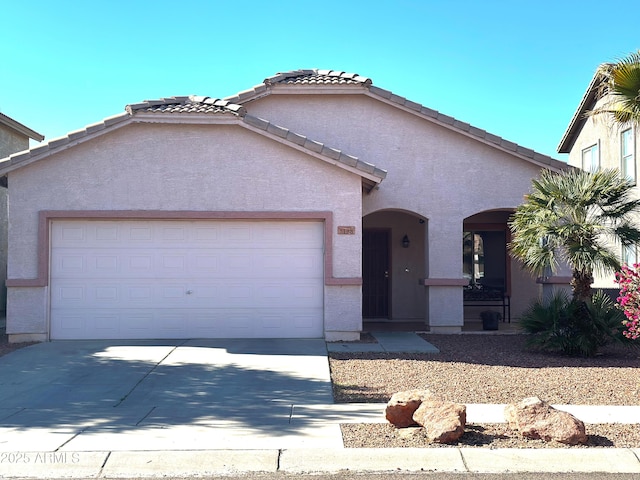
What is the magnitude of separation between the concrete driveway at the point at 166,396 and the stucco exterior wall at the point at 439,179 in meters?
3.57

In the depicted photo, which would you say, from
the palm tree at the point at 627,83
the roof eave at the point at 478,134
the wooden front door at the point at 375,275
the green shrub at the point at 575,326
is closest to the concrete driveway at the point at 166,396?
the green shrub at the point at 575,326

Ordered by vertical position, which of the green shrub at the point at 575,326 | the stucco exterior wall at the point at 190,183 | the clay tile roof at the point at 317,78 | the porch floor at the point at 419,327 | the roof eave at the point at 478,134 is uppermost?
the clay tile roof at the point at 317,78

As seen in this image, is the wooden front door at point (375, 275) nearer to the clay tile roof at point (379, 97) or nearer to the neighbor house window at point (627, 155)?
the clay tile roof at point (379, 97)

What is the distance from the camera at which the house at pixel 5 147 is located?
19.7 metres

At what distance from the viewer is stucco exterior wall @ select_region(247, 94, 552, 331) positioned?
14.9 metres

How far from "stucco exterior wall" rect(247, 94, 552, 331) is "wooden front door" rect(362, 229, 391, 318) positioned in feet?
9.37

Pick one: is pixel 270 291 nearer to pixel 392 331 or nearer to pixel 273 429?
pixel 392 331

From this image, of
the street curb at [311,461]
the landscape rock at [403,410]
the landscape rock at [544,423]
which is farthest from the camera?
the landscape rock at [403,410]

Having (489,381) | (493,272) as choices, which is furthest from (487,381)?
(493,272)

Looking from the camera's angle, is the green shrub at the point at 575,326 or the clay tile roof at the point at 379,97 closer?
the green shrub at the point at 575,326

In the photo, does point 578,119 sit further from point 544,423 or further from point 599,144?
point 544,423

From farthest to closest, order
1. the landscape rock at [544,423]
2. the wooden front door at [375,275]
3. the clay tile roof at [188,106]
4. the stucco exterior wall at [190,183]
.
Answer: the wooden front door at [375,275] → the stucco exterior wall at [190,183] → the clay tile roof at [188,106] → the landscape rock at [544,423]

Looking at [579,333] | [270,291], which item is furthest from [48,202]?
[579,333]

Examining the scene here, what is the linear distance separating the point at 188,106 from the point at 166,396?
21.6ft
